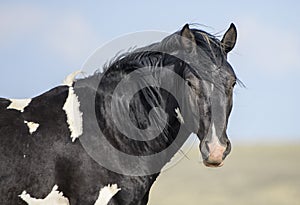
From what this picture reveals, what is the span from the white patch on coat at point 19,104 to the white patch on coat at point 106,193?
119 cm

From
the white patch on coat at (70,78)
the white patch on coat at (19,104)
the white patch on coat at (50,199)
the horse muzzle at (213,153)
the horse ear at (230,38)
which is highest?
the white patch on coat at (19,104)

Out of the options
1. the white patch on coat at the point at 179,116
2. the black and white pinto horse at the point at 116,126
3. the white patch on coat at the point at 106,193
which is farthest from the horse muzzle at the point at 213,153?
the white patch on coat at the point at 106,193

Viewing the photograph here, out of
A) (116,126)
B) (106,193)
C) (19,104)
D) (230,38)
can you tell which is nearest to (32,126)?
(19,104)

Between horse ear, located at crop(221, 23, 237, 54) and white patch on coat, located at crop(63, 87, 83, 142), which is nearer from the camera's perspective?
white patch on coat, located at crop(63, 87, 83, 142)

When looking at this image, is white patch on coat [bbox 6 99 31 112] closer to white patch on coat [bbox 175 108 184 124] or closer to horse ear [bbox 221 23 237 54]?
white patch on coat [bbox 175 108 184 124]

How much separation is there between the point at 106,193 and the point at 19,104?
4.31 ft

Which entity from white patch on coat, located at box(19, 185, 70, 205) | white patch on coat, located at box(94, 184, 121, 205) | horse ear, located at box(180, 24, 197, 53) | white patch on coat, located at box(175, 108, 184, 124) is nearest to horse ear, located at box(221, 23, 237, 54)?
horse ear, located at box(180, 24, 197, 53)

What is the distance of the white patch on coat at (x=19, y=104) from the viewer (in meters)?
6.02

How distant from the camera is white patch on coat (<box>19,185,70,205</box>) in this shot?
221 inches

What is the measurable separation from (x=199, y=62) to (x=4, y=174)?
2092mm

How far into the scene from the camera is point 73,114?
5848mm

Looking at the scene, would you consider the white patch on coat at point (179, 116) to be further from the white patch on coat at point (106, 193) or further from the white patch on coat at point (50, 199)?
the white patch on coat at point (50, 199)

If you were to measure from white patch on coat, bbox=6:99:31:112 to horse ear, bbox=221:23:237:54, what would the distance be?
80.4 inches

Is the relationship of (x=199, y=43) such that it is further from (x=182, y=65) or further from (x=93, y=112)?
(x=93, y=112)
